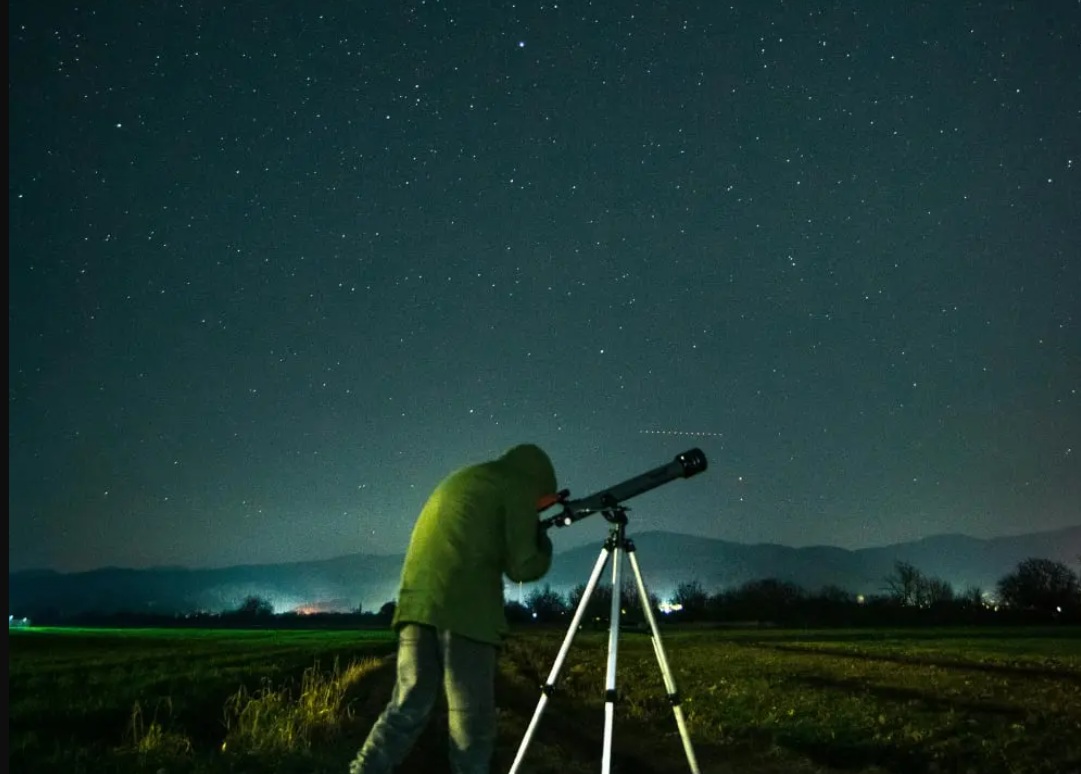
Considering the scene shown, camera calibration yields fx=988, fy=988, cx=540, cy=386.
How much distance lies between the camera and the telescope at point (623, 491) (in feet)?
17.2

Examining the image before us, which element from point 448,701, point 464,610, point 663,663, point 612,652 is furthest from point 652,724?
point 464,610

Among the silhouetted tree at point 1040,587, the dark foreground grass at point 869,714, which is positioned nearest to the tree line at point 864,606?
the silhouetted tree at point 1040,587

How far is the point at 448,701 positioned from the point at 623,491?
4.70ft

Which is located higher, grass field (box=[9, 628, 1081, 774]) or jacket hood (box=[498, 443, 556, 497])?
jacket hood (box=[498, 443, 556, 497])

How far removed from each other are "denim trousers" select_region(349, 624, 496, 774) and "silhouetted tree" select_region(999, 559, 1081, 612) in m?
88.0

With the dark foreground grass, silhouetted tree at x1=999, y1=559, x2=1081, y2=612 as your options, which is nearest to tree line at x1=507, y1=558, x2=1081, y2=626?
silhouetted tree at x1=999, y1=559, x2=1081, y2=612

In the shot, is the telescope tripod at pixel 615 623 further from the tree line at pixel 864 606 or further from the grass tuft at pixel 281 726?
the tree line at pixel 864 606

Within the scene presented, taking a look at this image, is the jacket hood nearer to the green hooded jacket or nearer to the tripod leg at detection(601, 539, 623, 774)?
the green hooded jacket

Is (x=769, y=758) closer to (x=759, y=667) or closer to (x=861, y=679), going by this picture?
(x=861, y=679)

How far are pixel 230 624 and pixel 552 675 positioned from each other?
140 meters

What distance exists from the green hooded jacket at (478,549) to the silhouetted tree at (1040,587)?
8803 centimetres

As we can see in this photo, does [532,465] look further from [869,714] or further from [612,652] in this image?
[869,714]

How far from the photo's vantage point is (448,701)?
5.12m

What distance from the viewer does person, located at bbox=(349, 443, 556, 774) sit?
5074 mm
